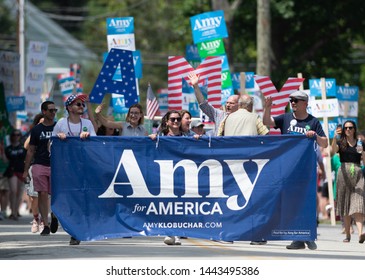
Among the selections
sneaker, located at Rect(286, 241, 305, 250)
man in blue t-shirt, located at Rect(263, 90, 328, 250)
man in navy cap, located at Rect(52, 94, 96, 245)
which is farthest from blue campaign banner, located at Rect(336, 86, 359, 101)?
sneaker, located at Rect(286, 241, 305, 250)

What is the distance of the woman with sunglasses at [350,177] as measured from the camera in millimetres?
20219

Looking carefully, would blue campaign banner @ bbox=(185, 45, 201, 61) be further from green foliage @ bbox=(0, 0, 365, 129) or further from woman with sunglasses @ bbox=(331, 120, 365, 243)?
green foliage @ bbox=(0, 0, 365, 129)

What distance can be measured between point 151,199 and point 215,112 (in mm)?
2516

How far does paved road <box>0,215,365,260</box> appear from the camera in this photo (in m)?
14.8

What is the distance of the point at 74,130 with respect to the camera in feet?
56.6

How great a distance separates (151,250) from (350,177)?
18.1 ft

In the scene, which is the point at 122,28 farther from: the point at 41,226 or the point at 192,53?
the point at 41,226

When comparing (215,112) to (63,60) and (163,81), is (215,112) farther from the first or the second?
(63,60)

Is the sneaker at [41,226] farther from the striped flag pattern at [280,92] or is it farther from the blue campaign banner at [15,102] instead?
the blue campaign banner at [15,102]

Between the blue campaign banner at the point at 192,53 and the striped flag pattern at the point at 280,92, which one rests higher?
the blue campaign banner at the point at 192,53

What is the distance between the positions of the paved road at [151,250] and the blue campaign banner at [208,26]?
27.9 ft

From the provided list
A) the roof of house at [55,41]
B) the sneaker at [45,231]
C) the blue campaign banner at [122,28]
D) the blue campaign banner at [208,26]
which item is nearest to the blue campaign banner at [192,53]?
the blue campaign banner at [208,26]

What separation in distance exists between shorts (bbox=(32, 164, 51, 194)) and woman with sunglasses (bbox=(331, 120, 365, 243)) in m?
4.67
